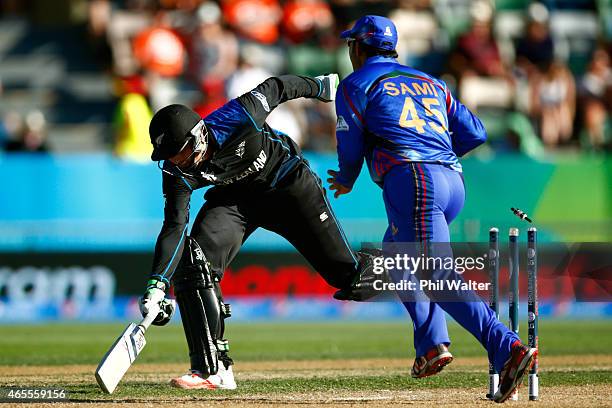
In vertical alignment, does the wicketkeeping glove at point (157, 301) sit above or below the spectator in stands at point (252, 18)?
below

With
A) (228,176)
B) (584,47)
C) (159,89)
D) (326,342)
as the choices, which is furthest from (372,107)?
(584,47)

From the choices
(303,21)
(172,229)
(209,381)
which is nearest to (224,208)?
(172,229)

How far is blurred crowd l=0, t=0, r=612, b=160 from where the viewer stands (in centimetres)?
1792

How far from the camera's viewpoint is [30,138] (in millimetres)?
16656

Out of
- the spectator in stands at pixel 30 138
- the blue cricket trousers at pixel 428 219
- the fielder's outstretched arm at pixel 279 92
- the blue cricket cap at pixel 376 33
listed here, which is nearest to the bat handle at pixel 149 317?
the fielder's outstretched arm at pixel 279 92

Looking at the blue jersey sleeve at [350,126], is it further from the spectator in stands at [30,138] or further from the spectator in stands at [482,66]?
the spectator in stands at [482,66]

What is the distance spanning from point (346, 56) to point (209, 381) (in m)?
11.4

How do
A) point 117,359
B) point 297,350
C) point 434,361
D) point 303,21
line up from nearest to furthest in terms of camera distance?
point 117,359 < point 434,361 < point 297,350 < point 303,21

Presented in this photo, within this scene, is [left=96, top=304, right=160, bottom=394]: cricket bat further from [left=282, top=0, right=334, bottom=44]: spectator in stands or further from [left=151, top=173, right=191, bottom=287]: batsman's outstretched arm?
[left=282, top=0, right=334, bottom=44]: spectator in stands

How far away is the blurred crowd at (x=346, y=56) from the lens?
58.8 feet

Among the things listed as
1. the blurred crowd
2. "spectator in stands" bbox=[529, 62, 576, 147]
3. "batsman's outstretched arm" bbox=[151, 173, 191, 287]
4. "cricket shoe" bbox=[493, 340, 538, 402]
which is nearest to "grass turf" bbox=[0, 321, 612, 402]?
"batsman's outstretched arm" bbox=[151, 173, 191, 287]

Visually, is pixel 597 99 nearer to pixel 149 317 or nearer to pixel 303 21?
pixel 303 21

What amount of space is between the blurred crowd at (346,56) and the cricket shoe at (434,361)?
9971 mm

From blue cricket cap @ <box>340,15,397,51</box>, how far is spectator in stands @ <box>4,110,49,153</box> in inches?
379
